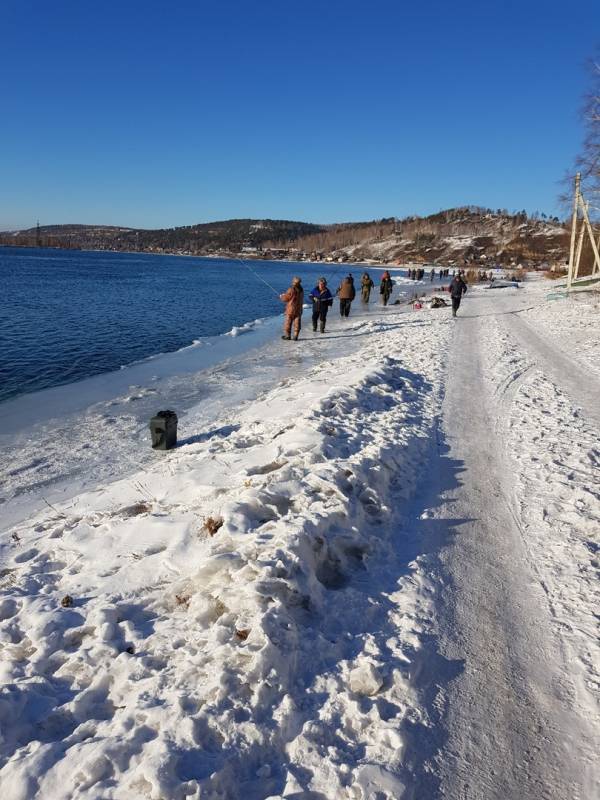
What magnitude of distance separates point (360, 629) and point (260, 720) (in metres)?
1.04

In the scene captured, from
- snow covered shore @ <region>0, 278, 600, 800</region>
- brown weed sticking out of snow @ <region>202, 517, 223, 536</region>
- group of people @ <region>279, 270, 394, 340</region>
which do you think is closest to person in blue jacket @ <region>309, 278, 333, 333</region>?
group of people @ <region>279, 270, 394, 340</region>

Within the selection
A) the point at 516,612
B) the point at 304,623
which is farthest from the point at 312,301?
the point at 304,623

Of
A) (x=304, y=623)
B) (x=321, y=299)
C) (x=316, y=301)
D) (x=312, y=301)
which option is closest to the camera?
(x=304, y=623)

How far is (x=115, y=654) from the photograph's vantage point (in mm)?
3330

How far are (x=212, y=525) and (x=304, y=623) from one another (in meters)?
1.53

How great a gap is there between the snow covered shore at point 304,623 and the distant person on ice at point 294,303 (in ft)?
34.1

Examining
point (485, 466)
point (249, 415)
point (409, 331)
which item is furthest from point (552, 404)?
point (409, 331)

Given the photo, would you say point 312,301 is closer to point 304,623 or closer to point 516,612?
point 516,612

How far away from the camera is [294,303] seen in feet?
59.6

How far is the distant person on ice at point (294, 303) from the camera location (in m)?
17.0

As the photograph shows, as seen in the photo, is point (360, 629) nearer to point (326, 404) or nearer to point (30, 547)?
point (30, 547)

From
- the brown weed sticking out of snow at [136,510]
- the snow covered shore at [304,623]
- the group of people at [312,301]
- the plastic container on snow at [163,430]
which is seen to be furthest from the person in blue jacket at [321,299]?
the brown weed sticking out of snow at [136,510]

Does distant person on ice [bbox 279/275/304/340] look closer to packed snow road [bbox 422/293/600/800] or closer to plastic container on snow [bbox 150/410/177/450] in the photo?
plastic container on snow [bbox 150/410/177/450]

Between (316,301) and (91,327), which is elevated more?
(316,301)
